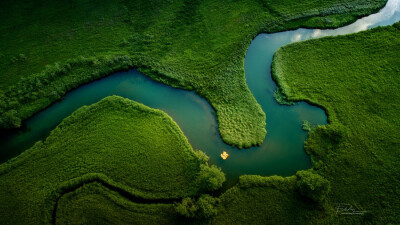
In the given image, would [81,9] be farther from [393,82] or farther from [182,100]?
[393,82]

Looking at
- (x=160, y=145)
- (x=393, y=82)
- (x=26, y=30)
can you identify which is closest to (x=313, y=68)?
(x=393, y=82)

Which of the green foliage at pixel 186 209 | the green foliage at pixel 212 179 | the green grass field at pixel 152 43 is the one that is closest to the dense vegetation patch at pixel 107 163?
the green foliage at pixel 212 179

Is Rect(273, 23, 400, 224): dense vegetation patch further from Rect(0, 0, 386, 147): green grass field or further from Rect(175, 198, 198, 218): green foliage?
Rect(175, 198, 198, 218): green foliage

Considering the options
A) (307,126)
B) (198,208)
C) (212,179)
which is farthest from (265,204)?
(307,126)

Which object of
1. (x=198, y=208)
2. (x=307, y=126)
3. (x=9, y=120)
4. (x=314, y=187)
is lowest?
(x=198, y=208)

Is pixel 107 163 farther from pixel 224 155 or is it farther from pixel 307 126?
pixel 307 126

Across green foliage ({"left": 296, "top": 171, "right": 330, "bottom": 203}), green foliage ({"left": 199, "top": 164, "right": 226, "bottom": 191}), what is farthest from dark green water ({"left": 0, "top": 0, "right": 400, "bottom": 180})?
green foliage ({"left": 296, "top": 171, "right": 330, "bottom": 203})
